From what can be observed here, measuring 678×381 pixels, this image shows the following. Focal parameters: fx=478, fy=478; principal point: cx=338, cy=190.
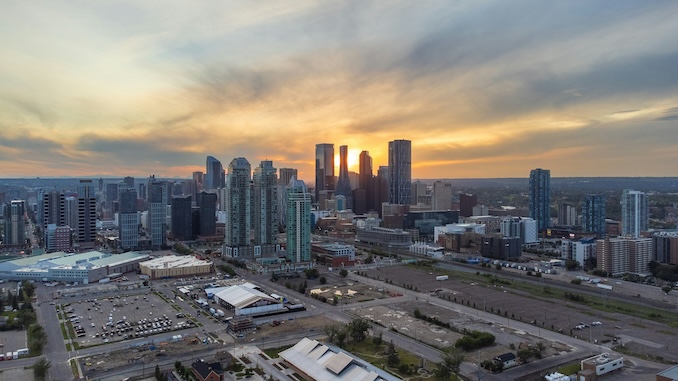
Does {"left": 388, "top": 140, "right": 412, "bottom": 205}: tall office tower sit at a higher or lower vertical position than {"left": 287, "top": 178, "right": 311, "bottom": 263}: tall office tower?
higher

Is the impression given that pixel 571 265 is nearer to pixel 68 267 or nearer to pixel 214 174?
pixel 68 267

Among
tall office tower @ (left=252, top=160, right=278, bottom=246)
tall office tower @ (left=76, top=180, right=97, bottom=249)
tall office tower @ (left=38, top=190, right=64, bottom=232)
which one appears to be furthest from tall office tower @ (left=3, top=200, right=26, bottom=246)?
tall office tower @ (left=252, top=160, right=278, bottom=246)

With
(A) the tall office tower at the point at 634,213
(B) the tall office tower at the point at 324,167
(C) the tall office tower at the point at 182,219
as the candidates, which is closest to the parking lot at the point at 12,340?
(C) the tall office tower at the point at 182,219

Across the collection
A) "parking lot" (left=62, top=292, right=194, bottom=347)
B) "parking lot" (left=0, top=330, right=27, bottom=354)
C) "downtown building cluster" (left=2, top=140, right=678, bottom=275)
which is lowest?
"parking lot" (left=0, top=330, right=27, bottom=354)

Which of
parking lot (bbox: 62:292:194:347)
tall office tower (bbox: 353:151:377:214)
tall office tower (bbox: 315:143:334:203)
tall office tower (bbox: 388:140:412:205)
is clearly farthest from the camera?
tall office tower (bbox: 315:143:334:203)

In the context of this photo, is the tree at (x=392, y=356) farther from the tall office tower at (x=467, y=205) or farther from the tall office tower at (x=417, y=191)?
the tall office tower at (x=417, y=191)

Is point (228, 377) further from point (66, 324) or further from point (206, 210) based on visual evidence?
point (206, 210)

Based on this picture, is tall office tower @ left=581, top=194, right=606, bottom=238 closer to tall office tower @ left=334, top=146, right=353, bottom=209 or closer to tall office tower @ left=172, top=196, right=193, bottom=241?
tall office tower @ left=334, top=146, right=353, bottom=209
